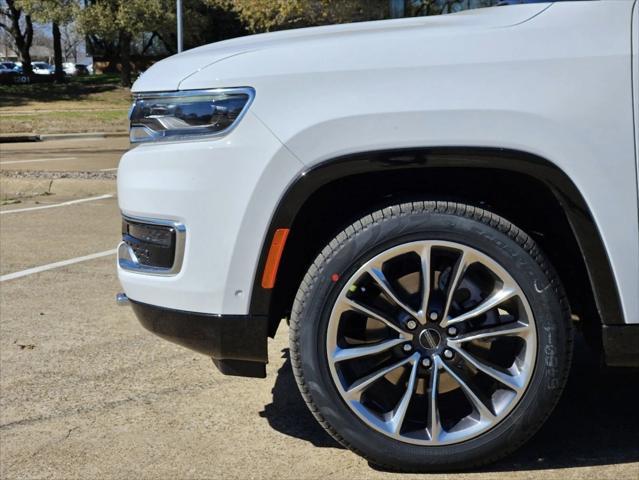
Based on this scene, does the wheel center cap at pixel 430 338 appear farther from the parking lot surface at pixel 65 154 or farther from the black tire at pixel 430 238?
the parking lot surface at pixel 65 154

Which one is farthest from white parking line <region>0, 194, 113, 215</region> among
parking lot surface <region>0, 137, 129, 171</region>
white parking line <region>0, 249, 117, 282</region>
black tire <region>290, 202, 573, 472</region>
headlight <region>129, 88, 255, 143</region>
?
black tire <region>290, 202, 573, 472</region>

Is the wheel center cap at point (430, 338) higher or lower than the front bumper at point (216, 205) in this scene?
lower

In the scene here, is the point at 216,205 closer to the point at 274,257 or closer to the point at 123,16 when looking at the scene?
the point at 274,257

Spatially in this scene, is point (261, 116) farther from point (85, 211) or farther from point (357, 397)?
point (85, 211)

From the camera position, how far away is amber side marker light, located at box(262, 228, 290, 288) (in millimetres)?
2823

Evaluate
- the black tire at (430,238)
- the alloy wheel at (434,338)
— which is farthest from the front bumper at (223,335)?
the alloy wheel at (434,338)

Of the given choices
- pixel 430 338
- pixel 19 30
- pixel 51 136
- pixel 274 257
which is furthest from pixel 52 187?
pixel 19 30

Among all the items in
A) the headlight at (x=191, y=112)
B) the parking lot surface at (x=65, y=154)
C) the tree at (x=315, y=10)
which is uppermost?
the tree at (x=315, y=10)

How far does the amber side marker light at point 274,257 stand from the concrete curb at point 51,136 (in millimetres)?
18626

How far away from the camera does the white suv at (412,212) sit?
2.70 meters

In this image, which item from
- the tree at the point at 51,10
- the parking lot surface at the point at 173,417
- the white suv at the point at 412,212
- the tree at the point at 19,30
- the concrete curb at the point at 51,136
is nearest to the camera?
the white suv at the point at 412,212

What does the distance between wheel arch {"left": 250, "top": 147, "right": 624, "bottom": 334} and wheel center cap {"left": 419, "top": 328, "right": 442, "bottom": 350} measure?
19.0 inches

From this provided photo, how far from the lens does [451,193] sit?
9.85 ft

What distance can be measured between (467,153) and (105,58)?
193ft
